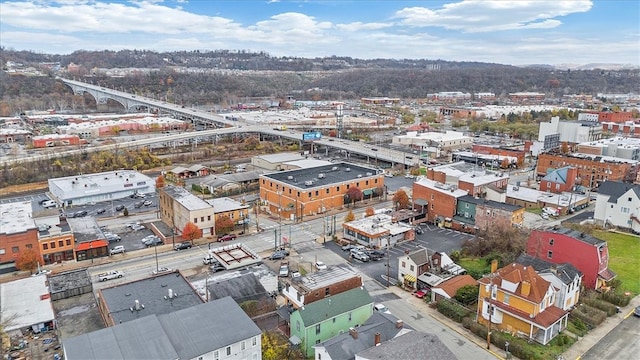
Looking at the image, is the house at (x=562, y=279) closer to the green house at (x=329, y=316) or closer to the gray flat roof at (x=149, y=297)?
the green house at (x=329, y=316)

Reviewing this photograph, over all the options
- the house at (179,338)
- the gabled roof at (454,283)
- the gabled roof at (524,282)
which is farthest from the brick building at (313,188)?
the house at (179,338)

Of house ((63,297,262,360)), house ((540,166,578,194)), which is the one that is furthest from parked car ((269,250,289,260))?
house ((540,166,578,194))

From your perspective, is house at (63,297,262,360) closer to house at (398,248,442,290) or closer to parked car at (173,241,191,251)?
house at (398,248,442,290)

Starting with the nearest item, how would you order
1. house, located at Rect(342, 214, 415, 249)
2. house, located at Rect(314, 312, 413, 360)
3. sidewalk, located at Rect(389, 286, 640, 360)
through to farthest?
house, located at Rect(314, 312, 413, 360)
sidewalk, located at Rect(389, 286, 640, 360)
house, located at Rect(342, 214, 415, 249)

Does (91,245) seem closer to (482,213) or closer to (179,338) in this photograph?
(179,338)

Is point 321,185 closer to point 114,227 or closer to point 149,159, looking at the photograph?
point 114,227
